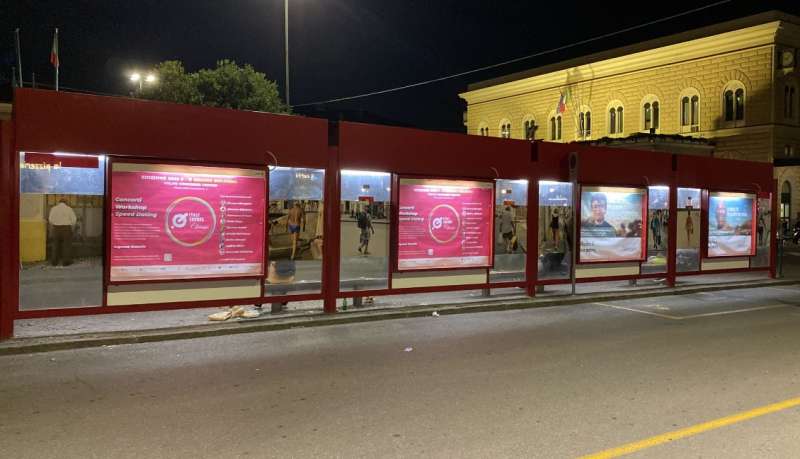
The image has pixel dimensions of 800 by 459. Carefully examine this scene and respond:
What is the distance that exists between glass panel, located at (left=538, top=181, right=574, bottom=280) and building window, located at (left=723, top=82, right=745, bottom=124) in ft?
110

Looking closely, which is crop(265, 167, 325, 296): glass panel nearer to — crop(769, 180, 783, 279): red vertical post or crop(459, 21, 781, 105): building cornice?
crop(769, 180, 783, 279): red vertical post

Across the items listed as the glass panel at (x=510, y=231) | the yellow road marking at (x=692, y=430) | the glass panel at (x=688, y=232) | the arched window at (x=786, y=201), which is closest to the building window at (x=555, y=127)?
the arched window at (x=786, y=201)

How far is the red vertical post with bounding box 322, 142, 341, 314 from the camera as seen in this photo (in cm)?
1040

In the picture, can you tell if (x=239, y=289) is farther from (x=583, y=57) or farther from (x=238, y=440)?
(x=583, y=57)

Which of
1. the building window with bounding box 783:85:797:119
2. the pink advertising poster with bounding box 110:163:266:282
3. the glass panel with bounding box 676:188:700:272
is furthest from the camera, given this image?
the building window with bounding box 783:85:797:119

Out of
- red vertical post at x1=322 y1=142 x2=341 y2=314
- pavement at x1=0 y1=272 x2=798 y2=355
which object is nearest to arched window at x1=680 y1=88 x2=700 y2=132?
pavement at x1=0 y1=272 x2=798 y2=355

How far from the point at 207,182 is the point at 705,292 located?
1192 cm

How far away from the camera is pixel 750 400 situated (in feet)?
19.5

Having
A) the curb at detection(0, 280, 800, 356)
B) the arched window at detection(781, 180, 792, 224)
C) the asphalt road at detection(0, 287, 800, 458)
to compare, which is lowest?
the asphalt road at detection(0, 287, 800, 458)

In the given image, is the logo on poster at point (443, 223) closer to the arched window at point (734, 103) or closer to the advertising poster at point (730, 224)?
the advertising poster at point (730, 224)

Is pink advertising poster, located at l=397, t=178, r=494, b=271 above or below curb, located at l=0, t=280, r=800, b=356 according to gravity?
above

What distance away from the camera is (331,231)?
10.4 meters

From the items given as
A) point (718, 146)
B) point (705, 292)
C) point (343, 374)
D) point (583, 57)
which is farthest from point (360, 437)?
point (583, 57)

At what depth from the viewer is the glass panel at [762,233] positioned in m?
17.0
